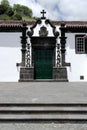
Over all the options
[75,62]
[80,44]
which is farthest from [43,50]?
[80,44]

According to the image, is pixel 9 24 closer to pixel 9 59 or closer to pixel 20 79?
pixel 9 59

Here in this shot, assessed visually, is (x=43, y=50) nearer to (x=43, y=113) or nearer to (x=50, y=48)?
(x=50, y=48)

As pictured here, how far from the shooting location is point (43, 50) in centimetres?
2298

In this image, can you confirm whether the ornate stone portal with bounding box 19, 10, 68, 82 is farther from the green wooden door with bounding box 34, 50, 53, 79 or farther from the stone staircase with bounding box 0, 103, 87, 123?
the stone staircase with bounding box 0, 103, 87, 123

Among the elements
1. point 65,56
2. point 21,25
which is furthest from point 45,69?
point 21,25

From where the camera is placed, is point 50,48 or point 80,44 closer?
point 50,48

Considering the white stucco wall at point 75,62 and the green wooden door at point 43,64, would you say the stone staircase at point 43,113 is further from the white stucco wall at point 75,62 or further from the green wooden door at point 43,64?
the white stucco wall at point 75,62

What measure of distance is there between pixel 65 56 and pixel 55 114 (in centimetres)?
1269

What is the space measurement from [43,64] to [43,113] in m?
12.5

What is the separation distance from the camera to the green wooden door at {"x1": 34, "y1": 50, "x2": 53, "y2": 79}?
74.4ft

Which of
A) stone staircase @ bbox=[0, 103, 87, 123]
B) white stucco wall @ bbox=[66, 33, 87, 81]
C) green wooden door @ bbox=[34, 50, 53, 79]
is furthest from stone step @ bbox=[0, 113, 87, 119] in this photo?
white stucco wall @ bbox=[66, 33, 87, 81]
